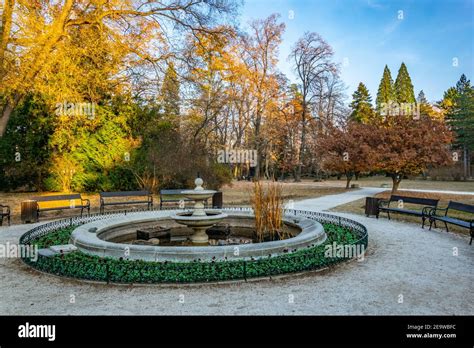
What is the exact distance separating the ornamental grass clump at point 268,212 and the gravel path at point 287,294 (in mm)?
2402

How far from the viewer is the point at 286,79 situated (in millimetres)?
35469

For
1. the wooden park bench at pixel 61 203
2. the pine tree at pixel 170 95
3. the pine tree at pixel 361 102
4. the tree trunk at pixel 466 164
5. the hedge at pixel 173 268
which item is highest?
the pine tree at pixel 361 102

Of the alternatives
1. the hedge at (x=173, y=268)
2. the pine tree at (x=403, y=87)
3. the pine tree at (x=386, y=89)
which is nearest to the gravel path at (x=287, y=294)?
the hedge at (x=173, y=268)

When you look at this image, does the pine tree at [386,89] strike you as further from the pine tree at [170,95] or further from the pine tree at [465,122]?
the pine tree at [170,95]

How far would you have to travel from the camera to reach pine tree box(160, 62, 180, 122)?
1697cm

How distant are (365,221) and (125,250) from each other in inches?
328

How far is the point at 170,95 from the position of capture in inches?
1029

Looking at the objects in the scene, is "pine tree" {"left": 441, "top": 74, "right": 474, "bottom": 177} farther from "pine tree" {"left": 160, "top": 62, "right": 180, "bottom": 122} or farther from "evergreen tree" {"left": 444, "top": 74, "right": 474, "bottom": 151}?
"pine tree" {"left": 160, "top": 62, "right": 180, "bottom": 122}

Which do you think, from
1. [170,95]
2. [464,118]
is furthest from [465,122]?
[170,95]

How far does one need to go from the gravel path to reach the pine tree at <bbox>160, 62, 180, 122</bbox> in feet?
40.1

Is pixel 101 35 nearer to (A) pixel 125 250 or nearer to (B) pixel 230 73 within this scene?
(A) pixel 125 250

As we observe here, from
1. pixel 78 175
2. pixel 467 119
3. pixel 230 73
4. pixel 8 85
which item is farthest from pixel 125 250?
pixel 467 119

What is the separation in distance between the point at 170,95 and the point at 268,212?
19.8m

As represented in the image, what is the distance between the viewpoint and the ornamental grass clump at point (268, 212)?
338 inches
